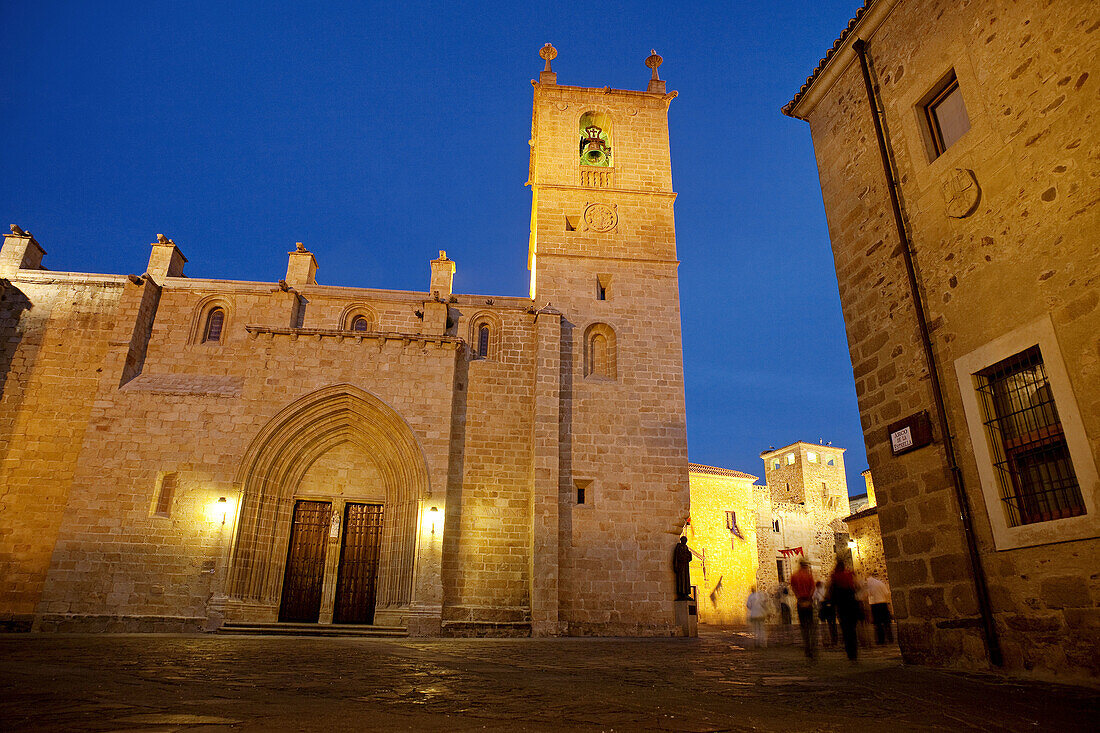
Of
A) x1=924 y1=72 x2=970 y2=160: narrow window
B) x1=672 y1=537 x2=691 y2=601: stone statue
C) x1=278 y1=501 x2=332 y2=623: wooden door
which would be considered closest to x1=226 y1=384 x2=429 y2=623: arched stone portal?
x1=278 y1=501 x2=332 y2=623: wooden door

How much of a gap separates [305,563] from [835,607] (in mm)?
11605

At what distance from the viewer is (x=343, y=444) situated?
1520 centimetres

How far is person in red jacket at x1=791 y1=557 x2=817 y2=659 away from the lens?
24.2 feet

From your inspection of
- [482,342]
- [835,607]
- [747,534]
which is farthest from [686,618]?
[747,534]

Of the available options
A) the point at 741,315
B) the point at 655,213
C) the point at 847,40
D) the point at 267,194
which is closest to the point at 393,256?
the point at 267,194

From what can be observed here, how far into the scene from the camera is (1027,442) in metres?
5.16

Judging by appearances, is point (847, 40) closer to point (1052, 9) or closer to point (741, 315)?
point (1052, 9)

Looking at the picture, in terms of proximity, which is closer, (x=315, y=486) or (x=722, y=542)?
(x=315, y=486)

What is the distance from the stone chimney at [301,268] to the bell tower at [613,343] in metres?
6.42

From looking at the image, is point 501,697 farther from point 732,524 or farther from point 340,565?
point 732,524

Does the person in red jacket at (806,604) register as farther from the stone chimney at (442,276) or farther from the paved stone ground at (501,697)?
the stone chimney at (442,276)

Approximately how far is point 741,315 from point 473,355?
13010cm

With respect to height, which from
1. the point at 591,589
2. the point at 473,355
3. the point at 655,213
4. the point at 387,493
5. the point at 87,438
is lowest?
the point at 591,589

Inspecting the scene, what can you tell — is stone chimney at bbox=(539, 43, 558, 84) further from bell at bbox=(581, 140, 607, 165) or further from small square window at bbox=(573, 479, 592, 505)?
small square window at bbox=(573, 479, 592, 505)
